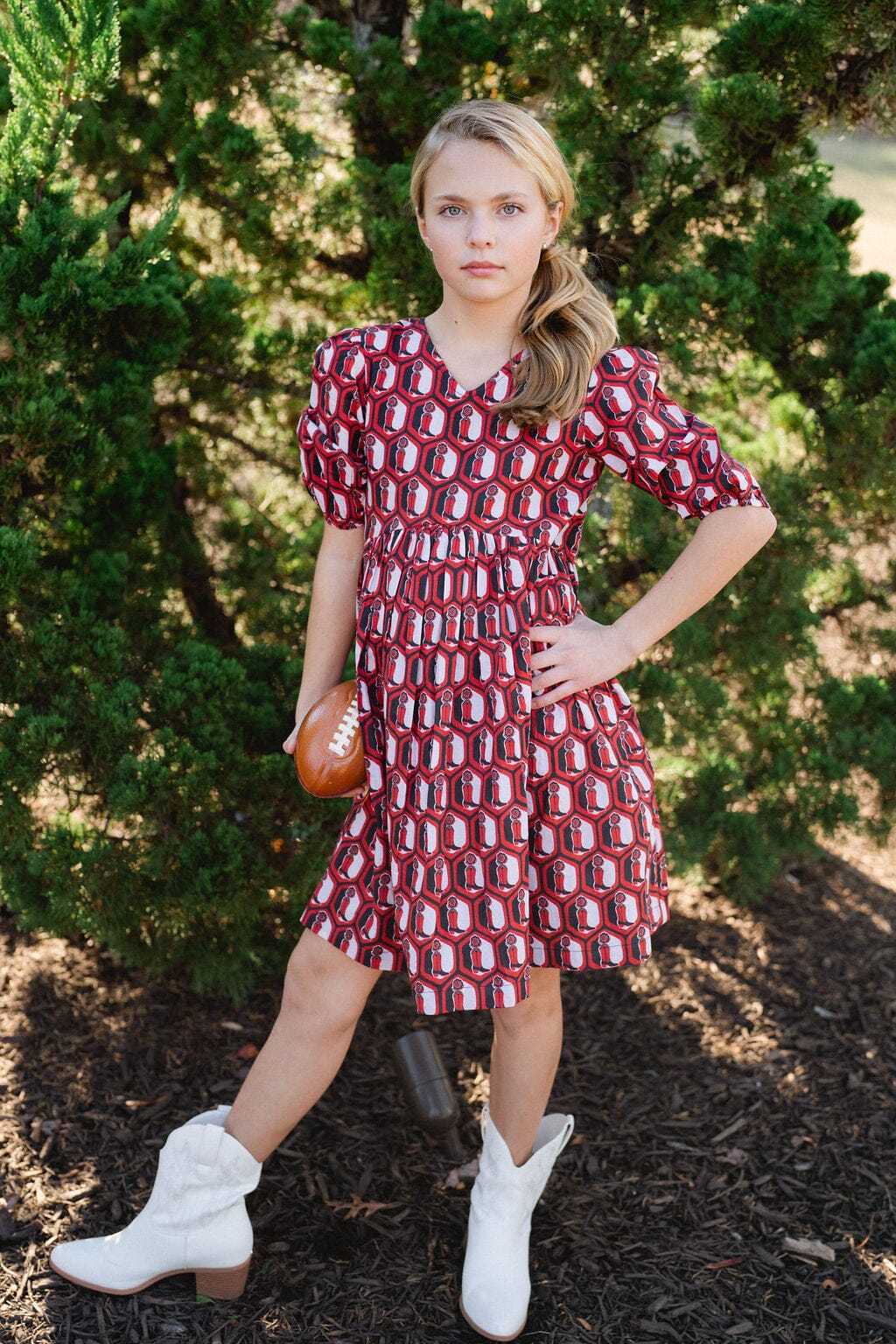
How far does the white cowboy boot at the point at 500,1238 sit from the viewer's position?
198cm

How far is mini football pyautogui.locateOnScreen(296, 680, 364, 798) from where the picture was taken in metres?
1.92

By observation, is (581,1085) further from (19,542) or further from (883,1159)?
(19,542)

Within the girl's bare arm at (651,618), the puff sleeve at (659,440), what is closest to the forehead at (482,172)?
the puff sleeve at (659,440)

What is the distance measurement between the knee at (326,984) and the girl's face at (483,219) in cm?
106

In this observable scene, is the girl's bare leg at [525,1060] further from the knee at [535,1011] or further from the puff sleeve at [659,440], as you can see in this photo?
the puff sleeve at [659,440]

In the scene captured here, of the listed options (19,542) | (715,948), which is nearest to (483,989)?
(19,542)

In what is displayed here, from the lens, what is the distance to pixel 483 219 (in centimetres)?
175

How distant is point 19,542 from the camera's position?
2.19 meters

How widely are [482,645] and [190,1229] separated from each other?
110cm

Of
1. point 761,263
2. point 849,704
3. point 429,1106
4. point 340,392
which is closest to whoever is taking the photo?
point 340,392

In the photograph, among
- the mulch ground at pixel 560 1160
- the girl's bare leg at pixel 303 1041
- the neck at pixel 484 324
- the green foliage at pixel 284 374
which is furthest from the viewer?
the green foliage at pixel 284 374

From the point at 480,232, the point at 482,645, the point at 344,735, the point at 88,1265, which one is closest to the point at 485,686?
the point at 482,645

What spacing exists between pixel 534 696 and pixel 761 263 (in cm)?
133

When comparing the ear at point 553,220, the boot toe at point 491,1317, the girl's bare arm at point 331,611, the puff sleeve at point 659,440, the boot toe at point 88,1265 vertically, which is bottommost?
the boot toe at point 491,1317
